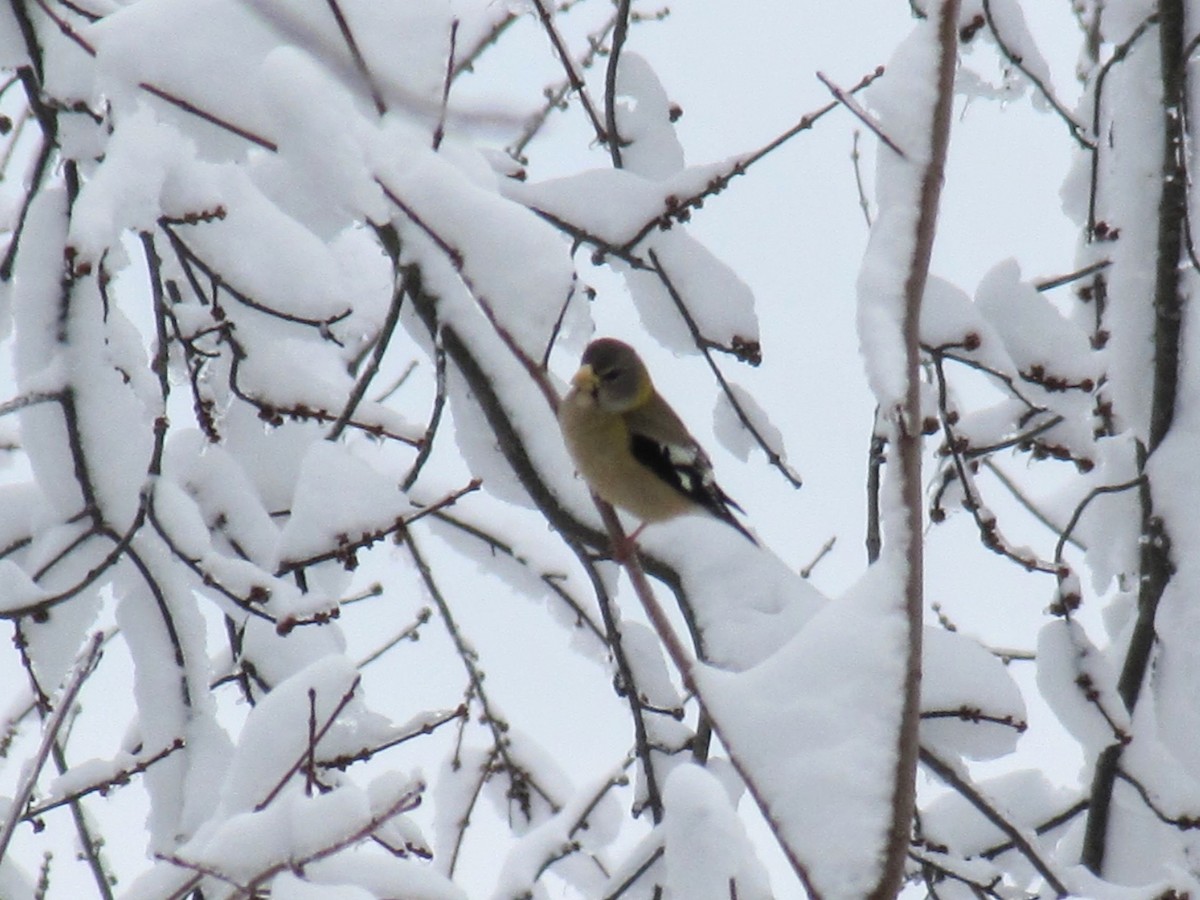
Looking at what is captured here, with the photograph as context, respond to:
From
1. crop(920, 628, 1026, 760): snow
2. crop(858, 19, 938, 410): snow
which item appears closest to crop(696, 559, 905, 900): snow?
crop(858, 19, 938, 410): snow

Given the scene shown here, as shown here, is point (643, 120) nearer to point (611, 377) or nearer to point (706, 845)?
point (611, 377)

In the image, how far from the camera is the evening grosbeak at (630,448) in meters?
4.67

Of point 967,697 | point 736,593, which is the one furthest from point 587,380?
point 967,697

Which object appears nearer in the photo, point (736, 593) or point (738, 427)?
point (736, 593)

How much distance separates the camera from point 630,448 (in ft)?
16.1

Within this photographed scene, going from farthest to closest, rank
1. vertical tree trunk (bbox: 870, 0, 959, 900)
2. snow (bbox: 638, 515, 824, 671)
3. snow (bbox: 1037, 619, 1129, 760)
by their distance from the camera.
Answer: snow (bbox: 1037, 619, 1129, 760) < snow (bbox: 638, 515, 824, 671) < vertical tree trunk (bbox: 870, 0, 959, 900)

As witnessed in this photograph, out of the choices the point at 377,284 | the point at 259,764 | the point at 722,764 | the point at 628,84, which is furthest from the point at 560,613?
the point at 259,764

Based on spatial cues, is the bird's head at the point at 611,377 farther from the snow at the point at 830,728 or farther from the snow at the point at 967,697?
the snow at the point at 830,728

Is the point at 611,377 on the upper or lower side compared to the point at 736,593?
upper

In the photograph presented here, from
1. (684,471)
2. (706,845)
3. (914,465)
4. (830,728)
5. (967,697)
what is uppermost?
(684,471)

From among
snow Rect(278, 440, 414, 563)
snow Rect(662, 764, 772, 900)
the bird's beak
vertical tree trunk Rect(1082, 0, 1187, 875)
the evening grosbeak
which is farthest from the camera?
the bird's beak

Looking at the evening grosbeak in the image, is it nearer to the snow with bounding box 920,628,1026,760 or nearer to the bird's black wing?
the bird's black wing

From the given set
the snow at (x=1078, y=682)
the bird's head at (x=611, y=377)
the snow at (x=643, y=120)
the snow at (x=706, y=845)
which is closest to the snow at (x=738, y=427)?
the snow at (x=643, y=120)

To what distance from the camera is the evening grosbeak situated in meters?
4.67
